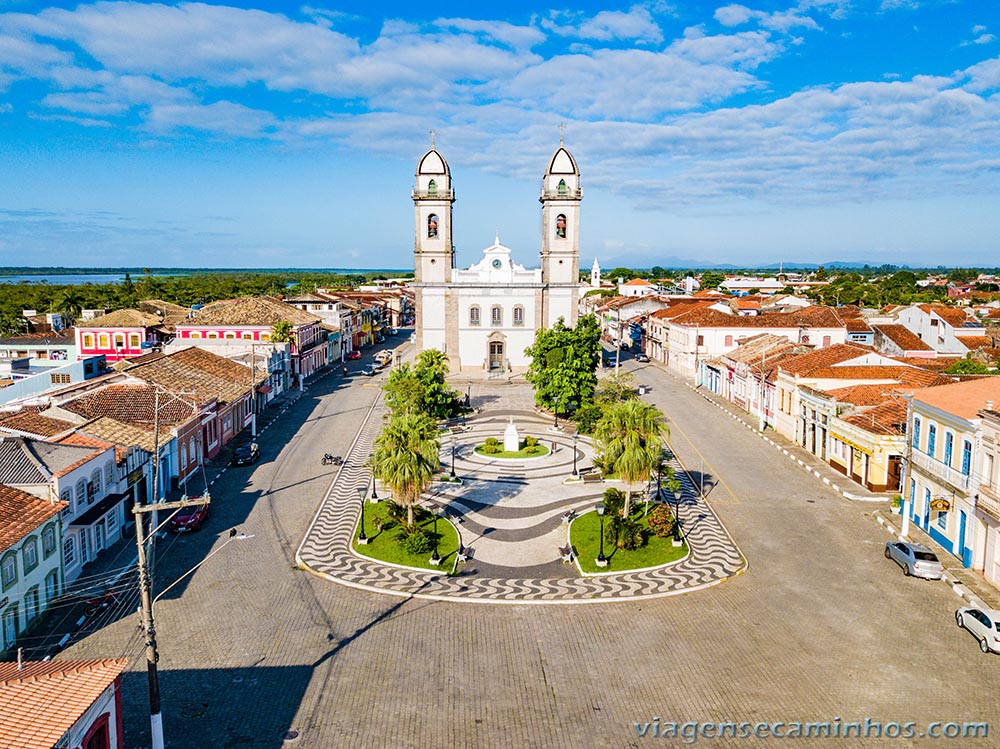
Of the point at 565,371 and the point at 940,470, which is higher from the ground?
the point at 565,371

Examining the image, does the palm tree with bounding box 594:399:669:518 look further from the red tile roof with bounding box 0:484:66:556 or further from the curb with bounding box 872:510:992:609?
the red tile roof with bounding box 0:484:66:556

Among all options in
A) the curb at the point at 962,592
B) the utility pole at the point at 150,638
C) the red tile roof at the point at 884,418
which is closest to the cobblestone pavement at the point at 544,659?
the curb at the point at 962,592

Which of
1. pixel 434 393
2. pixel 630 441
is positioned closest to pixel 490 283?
pixel 434 393

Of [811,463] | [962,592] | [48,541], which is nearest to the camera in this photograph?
[48,541]

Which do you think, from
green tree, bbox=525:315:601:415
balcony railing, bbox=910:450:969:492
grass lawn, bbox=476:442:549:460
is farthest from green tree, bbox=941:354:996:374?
grass lawn, bbox=476:442:549:460

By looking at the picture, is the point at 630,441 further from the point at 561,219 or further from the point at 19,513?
the point at 561,219

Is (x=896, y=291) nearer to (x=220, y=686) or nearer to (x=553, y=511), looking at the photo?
(x=553, y=511)
